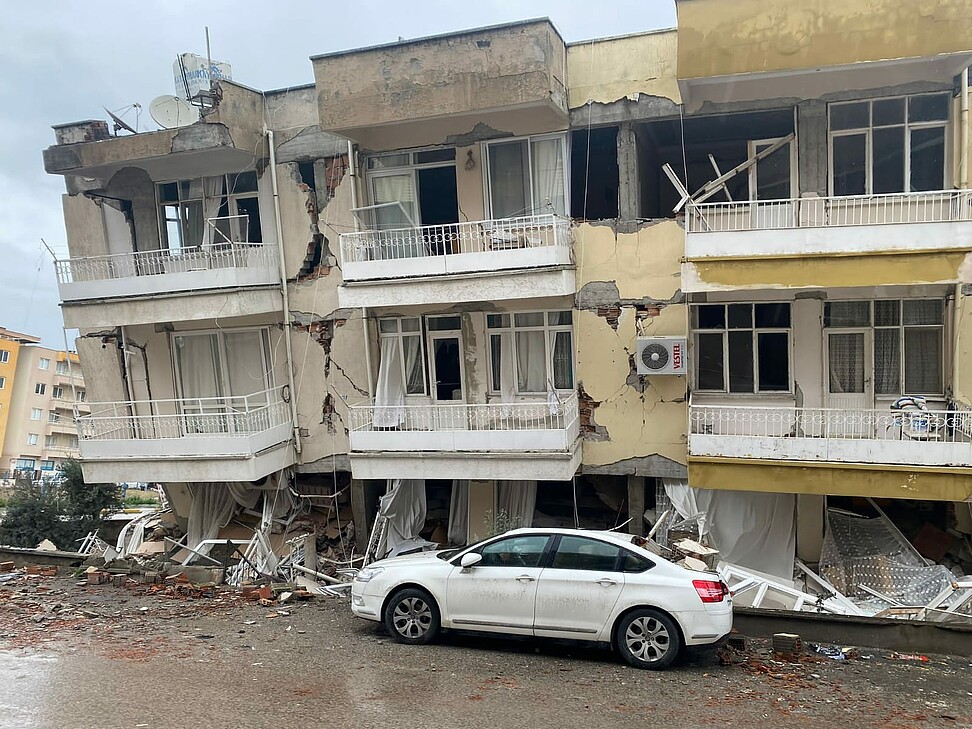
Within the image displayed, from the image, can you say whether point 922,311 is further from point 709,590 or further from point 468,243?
point 468,243

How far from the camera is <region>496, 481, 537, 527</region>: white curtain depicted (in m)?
12.6

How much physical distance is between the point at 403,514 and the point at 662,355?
569cm

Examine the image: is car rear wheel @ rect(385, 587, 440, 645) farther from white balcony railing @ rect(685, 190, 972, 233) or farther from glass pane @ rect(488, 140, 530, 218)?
glass pane @ rect(488, 140, 530, 218)

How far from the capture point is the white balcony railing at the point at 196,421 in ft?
40.0

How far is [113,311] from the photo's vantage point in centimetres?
1251

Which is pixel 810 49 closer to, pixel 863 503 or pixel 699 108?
pixel 699 108

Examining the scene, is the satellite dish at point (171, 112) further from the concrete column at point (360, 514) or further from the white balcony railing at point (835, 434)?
the white balcony railing at point (835, 434)

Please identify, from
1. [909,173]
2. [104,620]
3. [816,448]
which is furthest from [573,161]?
[104,620]

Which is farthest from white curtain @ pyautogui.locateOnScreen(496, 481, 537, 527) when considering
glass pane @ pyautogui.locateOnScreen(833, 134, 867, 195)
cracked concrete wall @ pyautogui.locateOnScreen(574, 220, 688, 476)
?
glass pane @ pyautogui.locateOnScreen(833, 134, 867, 195)

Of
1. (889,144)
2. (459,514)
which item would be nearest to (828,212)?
(889,144)

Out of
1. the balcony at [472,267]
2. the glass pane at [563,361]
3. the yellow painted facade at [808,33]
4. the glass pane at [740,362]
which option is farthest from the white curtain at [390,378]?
Answer: the yellow painted facade at [808,33]

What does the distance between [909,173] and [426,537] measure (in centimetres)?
1008

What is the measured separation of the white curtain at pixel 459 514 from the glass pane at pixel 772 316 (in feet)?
19.3

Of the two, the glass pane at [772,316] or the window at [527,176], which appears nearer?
the glass pane at [772,316]
